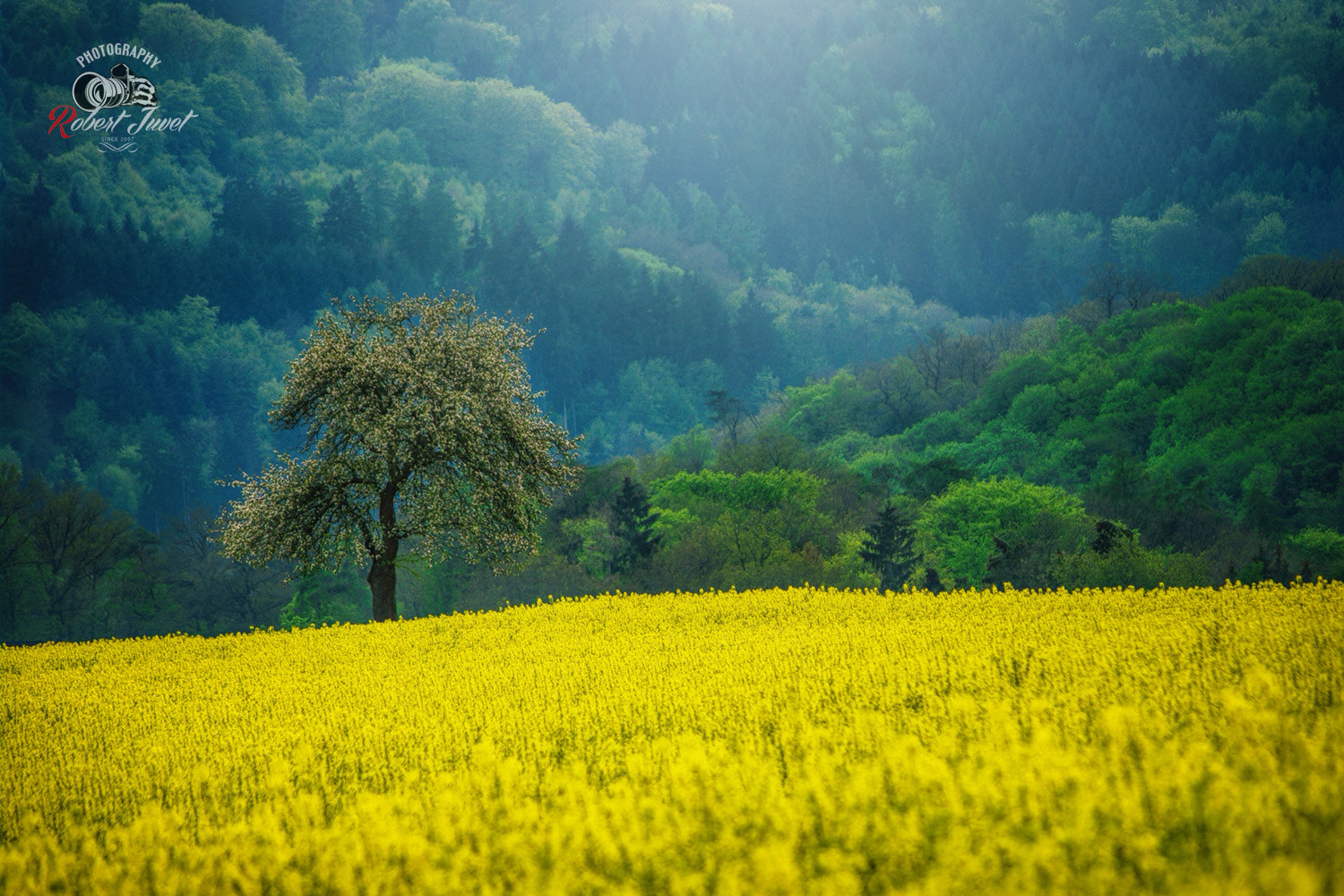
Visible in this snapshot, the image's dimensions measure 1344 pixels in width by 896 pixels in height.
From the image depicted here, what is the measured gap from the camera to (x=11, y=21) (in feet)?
625

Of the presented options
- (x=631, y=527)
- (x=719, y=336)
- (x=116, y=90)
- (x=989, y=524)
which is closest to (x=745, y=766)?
(x=631, y=527)

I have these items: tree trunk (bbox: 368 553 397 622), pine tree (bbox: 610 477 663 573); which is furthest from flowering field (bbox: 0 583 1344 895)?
pine tree (bbox: 610 477 663 573)

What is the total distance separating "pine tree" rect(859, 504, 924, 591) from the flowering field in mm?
33649

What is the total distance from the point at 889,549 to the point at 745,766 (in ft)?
138

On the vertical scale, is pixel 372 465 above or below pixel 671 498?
below

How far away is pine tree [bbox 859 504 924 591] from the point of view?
47.9 m

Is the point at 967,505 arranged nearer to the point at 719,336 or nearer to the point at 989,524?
the point at 989,524

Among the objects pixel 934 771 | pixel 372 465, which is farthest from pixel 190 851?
pixel 372 465

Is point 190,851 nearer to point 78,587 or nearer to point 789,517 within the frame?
point 789,517

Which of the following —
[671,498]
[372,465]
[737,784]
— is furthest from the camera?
[671,498]

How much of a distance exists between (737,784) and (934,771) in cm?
138

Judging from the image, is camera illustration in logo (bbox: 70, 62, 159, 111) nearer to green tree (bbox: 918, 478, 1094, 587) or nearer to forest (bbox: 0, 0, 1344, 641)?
forest (bbox: 0, 0, 1344, 641)

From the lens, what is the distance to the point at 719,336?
484 ft

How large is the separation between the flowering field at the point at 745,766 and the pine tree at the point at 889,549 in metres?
33.6
